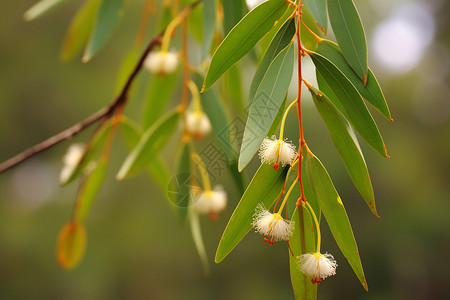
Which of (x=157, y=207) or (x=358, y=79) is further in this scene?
(x=157, y=207)

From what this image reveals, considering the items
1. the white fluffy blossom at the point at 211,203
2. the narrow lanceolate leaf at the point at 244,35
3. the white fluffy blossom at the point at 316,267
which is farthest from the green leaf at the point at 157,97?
the white fluffy blossom at the point at 316,267

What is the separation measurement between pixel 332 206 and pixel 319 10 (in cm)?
17

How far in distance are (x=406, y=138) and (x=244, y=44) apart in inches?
134

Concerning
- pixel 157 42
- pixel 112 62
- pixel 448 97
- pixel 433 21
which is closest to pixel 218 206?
pixel 157 42

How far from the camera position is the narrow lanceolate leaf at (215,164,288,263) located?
39 cm

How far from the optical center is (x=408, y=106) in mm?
3525

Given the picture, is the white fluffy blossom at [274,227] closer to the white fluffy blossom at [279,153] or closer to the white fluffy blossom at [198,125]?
the white fluffy blossom at [279,153]

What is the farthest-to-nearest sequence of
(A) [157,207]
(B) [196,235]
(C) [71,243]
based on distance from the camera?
(A) [157,207] → (C) [71,243] → (B) [196,235]

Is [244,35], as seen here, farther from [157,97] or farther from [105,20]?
[157,97]

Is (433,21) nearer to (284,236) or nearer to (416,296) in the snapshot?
(416,296)

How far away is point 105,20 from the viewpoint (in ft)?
2.43

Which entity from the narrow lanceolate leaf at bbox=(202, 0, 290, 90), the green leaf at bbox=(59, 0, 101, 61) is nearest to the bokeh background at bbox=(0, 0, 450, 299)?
the green leaf at bbox=(59, 0, 101, 61)

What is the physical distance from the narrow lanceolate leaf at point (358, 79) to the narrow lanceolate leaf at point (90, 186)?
0.54 metres

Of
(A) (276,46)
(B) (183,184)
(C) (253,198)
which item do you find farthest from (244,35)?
(B) (183,184)
